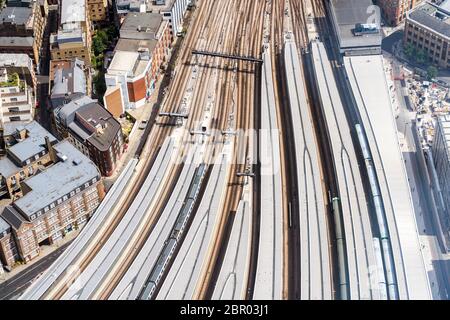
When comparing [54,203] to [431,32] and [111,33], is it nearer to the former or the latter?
[111,33]

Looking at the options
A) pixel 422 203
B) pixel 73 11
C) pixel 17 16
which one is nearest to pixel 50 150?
pixel 17 16

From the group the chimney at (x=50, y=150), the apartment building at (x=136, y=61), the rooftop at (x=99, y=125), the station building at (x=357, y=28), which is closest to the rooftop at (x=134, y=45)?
the apartment building at (x=136, y=61)

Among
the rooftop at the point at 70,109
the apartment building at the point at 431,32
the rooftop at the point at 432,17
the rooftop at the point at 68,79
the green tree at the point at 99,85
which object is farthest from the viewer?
the rooftop at the point at 432,17

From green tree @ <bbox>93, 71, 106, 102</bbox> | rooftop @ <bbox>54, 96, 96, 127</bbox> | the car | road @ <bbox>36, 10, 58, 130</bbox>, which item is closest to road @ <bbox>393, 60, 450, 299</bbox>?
the car

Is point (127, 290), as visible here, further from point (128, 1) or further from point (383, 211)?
point (128, 1)

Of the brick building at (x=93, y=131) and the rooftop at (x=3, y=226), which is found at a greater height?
the brick building at (x=93, y=131)

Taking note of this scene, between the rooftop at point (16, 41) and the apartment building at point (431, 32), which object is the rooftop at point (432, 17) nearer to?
the apartment building at point (431, 32)

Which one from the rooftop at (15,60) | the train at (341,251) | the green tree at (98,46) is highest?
the rooftop at (15,60)
